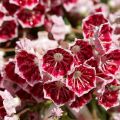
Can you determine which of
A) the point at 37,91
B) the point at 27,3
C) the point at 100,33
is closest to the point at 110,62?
the point at 100,33

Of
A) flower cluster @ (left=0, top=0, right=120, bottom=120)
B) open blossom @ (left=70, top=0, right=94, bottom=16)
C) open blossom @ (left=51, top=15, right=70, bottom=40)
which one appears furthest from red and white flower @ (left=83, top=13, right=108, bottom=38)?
open blossom @ (left=70, top=0, right=94, bottom=16)

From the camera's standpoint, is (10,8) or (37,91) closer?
(37,91)

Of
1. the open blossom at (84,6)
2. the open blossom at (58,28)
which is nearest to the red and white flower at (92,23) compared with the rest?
the open blossom at (58,28)

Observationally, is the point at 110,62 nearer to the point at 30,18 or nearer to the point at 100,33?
the point at 100,33

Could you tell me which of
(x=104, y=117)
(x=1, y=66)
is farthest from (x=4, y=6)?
(x=104, y=117)

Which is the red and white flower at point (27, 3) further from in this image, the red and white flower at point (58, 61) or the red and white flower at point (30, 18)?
the red and white flower at point (58, 61)

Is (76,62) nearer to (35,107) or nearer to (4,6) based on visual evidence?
(35,107)
